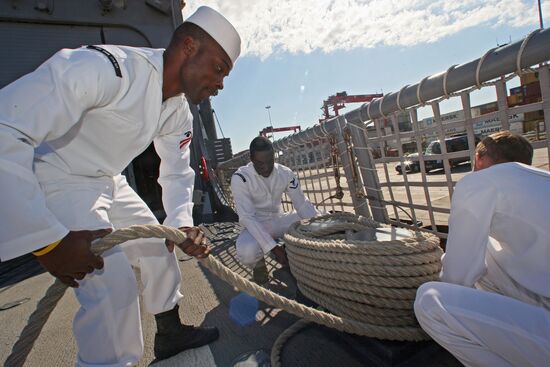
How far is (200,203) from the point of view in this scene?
17.1 feet

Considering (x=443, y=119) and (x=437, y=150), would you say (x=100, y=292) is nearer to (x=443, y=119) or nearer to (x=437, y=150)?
(x=443, y=119)

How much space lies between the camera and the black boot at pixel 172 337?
5.79ft

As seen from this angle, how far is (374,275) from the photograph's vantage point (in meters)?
1.32

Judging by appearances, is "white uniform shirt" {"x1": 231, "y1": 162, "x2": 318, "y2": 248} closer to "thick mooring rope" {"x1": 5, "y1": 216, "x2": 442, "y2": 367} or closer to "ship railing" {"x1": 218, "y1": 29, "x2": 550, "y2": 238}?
"ship railing" {"x1": 218, "y1": 29, "x2": 550, "y2": 238}

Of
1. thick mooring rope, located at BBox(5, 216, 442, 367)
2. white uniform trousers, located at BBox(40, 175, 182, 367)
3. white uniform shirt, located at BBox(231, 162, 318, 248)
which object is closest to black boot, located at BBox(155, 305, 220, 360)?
white uniform trousers, located at BBox(40, 175, 182, 367)

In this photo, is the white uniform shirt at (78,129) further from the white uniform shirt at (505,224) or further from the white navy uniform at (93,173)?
the white uniform shirt at (505,224)

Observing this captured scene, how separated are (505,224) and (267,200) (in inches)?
91.3

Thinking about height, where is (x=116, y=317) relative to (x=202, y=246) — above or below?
below

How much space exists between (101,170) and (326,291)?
46.9 inches

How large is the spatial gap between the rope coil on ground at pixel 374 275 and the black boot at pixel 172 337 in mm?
757

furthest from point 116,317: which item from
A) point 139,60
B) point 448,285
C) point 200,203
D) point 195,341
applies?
point 200,203

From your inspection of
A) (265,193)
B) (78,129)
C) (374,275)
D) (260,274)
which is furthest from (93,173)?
(265,193)

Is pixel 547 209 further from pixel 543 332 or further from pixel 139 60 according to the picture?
pixel 139 60

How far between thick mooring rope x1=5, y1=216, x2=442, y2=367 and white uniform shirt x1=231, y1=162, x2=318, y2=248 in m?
1.58
